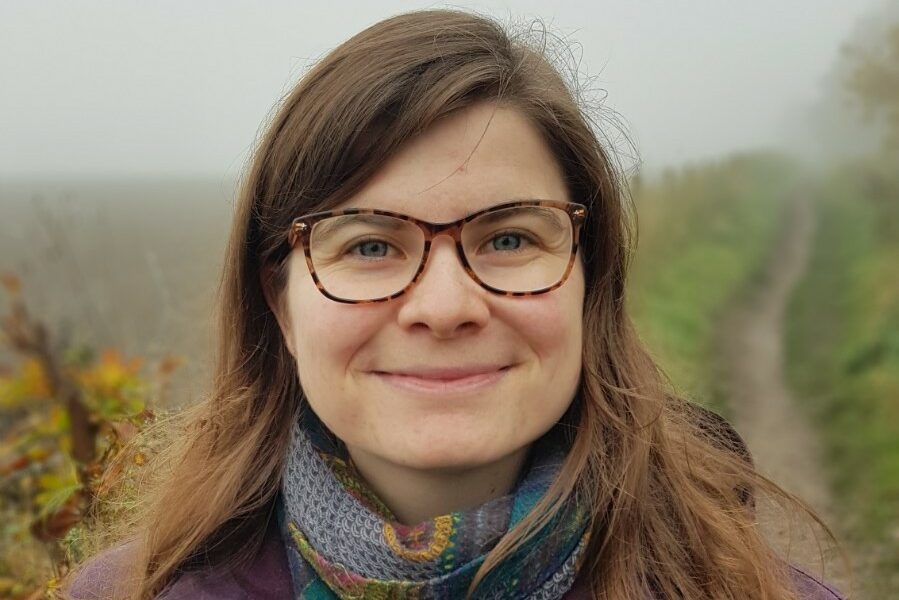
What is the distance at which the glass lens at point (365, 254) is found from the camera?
137 cm

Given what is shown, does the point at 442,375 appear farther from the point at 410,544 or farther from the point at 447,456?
the point at 410,544

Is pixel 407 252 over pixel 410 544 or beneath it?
over

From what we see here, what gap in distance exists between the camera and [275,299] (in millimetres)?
1686

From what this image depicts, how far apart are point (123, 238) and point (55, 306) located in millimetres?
1111

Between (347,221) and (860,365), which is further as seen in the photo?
(860,365)

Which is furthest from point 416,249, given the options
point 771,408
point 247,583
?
point 771,408

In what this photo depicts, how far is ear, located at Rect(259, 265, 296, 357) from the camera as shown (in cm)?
162

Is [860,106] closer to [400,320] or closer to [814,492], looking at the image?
[814,492]

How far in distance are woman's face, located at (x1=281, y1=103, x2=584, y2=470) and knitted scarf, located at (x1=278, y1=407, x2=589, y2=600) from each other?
0.14 meters

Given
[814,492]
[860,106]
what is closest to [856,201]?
[860,106]

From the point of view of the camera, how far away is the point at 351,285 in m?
1.38

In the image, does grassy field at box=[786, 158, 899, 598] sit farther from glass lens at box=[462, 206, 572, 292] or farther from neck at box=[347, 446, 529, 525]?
glass lens at box=[462, 206, 572, 292]

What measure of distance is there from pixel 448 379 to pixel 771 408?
255 inches

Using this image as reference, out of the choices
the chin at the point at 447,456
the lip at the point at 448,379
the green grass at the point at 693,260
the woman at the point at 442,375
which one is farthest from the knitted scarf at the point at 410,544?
the green grass at the point at 693,260
